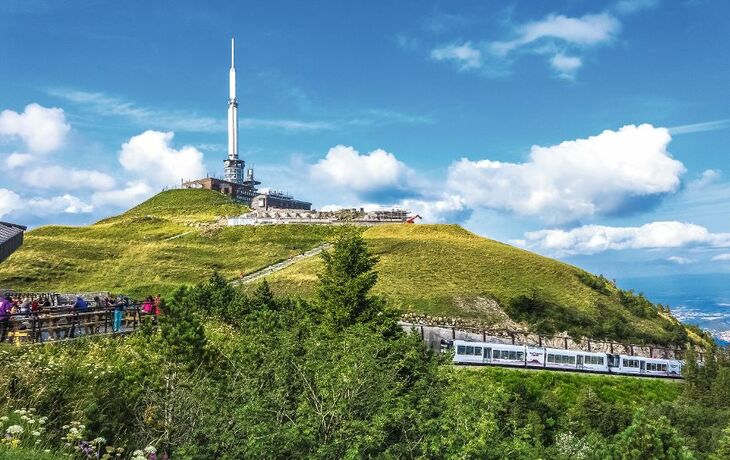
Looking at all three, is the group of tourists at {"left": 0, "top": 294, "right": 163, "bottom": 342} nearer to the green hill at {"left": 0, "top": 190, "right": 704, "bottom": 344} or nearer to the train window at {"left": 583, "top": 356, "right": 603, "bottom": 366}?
the green hill at {"left": 0, "top": 190, "right": 704, "bottom": 344}

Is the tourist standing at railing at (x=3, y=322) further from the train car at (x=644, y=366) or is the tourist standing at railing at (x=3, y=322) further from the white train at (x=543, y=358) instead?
the train car at (x=644, y=366)

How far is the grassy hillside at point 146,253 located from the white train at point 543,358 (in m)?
34.3

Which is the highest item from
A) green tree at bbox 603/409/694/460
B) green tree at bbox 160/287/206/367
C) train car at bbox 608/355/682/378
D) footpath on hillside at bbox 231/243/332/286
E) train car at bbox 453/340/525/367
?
footpath on hillside at bbox 231/243/332/286

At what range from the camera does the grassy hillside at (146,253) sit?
225 feet

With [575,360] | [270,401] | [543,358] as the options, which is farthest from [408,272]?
[270,401]

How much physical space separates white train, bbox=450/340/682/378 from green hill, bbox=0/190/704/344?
9.18m

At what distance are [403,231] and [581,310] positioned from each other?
119ft

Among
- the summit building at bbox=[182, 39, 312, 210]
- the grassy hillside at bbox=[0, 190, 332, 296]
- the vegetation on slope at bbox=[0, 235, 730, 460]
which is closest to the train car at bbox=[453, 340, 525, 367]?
the vegetation on slope at bbox=[0, 235, 730, 460]

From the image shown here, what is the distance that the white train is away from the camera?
42438 mm

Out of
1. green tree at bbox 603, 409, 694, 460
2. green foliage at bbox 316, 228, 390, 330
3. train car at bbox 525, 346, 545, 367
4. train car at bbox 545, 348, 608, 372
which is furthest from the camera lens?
train car at bbox 545, 348, 608, 372

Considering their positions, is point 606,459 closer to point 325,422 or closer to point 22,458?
point 325,422

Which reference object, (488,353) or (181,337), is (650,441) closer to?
(181,337)

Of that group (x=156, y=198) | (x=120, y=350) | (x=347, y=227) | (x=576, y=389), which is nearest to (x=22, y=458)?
(x=120, y=350)

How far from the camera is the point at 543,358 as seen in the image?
44.4 metres
